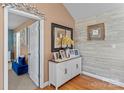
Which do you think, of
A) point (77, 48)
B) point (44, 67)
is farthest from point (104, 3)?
point (44, 67)

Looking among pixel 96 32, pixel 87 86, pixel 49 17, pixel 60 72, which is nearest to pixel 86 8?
pixel 96 32

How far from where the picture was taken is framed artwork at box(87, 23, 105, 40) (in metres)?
3.16

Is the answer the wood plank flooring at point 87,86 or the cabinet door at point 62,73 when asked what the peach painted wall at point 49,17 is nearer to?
the cabinet door at point 62,73

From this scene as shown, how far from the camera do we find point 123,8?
9.07 ft

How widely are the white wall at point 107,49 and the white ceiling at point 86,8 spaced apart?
5.1 inches

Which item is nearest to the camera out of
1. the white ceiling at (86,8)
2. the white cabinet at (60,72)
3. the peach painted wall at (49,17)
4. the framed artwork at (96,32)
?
the white cabinet at (60,72)

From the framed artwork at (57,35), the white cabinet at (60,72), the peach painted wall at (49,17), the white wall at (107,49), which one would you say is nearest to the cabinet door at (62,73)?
the white cabinet at (60,72)

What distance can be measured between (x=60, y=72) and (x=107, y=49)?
1.54 meters

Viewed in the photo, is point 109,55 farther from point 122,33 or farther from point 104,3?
point 104,3

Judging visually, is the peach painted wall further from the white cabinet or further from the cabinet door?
the cabinet door

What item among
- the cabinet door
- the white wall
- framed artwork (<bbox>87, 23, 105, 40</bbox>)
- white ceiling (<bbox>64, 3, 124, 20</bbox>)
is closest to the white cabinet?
the cabinet door

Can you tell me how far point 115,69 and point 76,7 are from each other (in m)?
2.19

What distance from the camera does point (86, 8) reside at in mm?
3258

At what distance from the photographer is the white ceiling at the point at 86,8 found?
2.96 m
